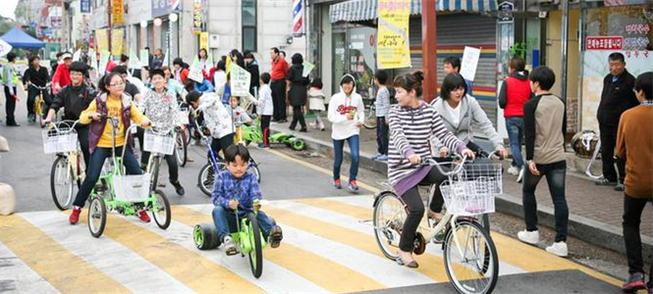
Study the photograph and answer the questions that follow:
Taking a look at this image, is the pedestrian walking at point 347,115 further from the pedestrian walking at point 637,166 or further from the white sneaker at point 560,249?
the pedestrian walking at point 637,166

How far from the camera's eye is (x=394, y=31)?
12.0m

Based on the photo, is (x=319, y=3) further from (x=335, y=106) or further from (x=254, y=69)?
(x=335, y=106)

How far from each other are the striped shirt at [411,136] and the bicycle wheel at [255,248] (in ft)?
4.09

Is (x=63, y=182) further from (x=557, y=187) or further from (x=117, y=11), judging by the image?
(x=117, y=11)

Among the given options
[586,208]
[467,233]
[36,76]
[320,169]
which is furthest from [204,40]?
[467,233]

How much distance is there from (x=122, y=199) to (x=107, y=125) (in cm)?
89

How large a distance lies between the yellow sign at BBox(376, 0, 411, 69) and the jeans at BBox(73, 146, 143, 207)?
4.54m

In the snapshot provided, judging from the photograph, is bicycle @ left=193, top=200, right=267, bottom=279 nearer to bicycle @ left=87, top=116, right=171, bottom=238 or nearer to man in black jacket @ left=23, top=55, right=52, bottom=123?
bicycle @ left=87, top=116, right=171, bottom=238

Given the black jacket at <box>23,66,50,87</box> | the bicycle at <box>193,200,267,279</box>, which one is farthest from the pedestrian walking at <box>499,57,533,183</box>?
the black jacket at <box>23,66,50,87</box>

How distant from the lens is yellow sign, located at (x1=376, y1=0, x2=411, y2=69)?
12.0 meters

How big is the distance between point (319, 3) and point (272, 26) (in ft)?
33.2

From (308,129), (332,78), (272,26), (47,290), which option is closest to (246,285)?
(47,290)

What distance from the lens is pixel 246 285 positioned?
22.5 ft

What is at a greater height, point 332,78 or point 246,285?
point 332,78
